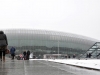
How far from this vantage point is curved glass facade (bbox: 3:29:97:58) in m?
72.8

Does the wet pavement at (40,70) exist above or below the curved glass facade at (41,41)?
below

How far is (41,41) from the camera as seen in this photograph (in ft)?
243

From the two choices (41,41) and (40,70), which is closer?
(40,70)

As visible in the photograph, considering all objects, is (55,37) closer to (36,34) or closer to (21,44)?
(36,34)

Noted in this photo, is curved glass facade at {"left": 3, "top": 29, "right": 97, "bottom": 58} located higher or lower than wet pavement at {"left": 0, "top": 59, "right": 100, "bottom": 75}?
higher

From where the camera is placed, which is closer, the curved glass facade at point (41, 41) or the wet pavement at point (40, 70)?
the wet pavement at point (40, 70)

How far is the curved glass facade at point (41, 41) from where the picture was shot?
72750 mm

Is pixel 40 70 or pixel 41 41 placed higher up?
pixel 41 41

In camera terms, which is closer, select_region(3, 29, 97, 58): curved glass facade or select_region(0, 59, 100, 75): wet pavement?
select_region(0, 59, 100, 75): wet pavement


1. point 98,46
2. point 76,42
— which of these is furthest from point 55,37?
point 98,46

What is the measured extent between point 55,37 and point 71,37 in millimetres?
6323

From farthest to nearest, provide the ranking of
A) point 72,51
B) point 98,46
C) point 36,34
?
point 72,51
point 36,34
point 98,46

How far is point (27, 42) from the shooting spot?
7300cm

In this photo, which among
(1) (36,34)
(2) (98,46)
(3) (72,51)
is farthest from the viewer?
(3) (72,51)
